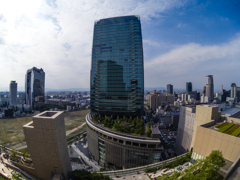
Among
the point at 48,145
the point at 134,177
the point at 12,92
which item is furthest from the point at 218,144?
the point at 12,92

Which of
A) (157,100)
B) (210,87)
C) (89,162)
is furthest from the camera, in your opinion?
(210,87)

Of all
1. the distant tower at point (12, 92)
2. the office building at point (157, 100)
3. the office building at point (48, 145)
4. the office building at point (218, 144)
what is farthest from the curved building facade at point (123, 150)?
the distant tower at point (12, 92)

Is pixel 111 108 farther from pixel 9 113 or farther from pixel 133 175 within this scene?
pixel 9 113

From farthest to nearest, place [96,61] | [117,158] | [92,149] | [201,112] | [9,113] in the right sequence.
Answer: [9,113], [96,61], [92,149], [117,158], [201,112]

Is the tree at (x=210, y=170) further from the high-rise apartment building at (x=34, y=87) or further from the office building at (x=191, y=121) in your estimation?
the high-rise apartment building at (x=34, y=87)

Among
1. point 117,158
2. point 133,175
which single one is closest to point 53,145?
point 133,175

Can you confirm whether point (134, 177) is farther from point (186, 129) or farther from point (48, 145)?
point (186, 129)
